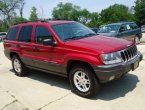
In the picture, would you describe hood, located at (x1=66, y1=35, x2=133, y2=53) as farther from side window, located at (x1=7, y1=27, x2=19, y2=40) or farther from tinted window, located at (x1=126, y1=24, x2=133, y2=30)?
tinted window, located at (x1=126, y1=24, x2=133, y2=30)

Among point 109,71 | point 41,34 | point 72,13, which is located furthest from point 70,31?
point 72,13

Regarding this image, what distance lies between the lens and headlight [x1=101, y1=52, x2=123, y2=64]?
17.9ft

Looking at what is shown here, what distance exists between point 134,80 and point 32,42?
3170 mm

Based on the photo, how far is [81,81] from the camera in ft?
19.8

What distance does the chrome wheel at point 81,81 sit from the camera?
19.6 ft

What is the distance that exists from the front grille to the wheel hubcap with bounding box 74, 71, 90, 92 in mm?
993

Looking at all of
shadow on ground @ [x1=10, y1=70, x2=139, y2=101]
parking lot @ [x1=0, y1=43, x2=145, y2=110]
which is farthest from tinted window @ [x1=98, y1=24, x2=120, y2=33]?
shadow on ground @ [x1=10, y1=70, x2=139, y2=101]

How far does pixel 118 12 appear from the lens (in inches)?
2881

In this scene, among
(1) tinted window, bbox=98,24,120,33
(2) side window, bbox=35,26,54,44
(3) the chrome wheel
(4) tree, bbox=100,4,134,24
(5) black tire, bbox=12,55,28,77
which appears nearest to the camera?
(3) the chrome wheel

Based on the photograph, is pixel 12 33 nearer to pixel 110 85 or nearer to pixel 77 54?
pixel 77 54

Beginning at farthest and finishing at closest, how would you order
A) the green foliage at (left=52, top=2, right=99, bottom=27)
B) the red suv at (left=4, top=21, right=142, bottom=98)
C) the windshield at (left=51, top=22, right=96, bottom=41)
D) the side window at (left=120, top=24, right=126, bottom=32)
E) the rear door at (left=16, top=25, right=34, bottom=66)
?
the green foliage at (left=52, top=2, right=99, bottom=27), the side window at (left=120, top=24, right=126, bottom=32), the rear door at (left=16, top=25, right=34, bottom=66), the windshield at (left=51, top=22, right=96, bottom=41), the red suv at (left=4, top=21, right=142, bottom=98)

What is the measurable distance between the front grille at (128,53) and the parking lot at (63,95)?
2.72ft

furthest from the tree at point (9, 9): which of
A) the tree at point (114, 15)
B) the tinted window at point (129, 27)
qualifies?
the tinted window at point (129, 27)

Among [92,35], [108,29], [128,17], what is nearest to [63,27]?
[92,35]
